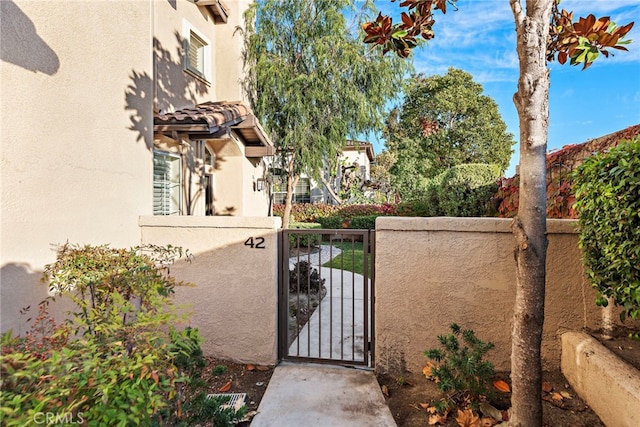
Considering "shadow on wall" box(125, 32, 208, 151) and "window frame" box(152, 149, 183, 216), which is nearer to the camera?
"shadow on wall" box(125, 32, 208, 151)

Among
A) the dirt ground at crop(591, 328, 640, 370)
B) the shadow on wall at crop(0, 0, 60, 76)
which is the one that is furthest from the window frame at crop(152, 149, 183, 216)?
the dirt ground at crop(591, 328, 640, 370)

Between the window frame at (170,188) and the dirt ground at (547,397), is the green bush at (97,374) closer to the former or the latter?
the dirt ground at (547,397)

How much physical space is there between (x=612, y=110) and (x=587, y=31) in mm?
6173

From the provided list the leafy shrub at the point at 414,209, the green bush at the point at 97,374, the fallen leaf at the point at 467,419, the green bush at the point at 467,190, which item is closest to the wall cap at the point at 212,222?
the green bush at the point at 97,374

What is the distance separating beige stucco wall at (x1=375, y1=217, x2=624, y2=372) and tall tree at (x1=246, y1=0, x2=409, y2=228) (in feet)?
30.0

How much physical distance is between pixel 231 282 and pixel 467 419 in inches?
127

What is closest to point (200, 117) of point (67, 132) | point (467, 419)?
point (67, 132)

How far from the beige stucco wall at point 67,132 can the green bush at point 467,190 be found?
29.9ft

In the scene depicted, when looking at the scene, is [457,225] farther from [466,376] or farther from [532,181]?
[466,376]

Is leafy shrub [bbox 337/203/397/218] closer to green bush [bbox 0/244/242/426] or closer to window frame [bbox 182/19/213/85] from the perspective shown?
window frame [bbox 182/19/213/85]

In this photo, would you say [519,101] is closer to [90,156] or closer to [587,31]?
[587,31]

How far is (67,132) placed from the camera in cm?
391

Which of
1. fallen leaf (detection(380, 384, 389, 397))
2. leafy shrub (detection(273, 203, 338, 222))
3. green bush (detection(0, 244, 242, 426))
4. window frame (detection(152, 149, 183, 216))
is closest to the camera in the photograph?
green bush (detection(0, 244, 242, 426))

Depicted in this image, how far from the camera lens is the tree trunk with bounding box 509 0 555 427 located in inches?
106
